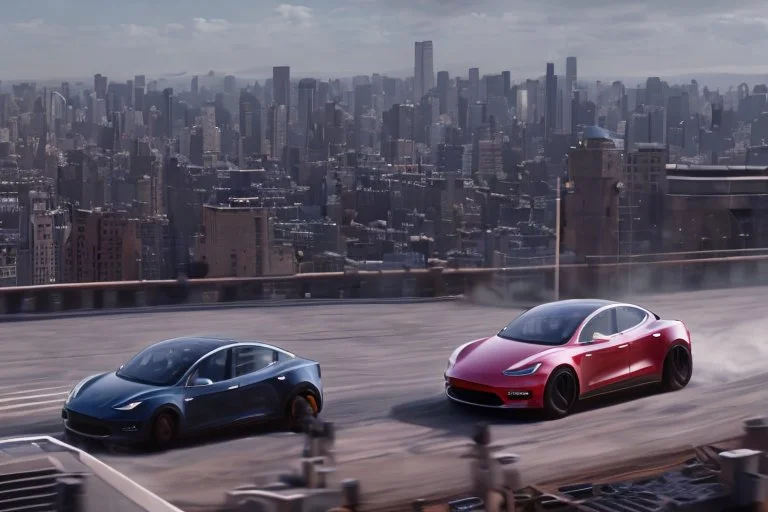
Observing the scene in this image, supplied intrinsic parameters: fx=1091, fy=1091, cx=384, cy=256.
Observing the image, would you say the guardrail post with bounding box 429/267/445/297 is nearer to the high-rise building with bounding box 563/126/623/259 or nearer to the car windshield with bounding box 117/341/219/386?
the high-rise building with bounding box 563/126/623/259

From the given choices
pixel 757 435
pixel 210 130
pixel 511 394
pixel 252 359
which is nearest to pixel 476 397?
pixel 511 394

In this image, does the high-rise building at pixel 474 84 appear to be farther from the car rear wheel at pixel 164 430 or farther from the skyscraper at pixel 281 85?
the car rear wheel at pixel 164 430

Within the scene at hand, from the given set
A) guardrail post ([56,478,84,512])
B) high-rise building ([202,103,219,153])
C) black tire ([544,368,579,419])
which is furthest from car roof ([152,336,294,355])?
high-rise building ([202,103,219,153])

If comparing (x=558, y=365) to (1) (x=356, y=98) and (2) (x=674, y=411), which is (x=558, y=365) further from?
(1) (x=356, y=98)

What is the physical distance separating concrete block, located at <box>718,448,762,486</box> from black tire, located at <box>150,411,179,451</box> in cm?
572

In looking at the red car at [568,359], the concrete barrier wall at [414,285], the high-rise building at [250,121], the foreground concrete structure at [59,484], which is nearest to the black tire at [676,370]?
the red car at [568,359]

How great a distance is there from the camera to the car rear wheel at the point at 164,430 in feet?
36.9

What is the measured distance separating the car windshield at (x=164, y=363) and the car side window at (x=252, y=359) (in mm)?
352

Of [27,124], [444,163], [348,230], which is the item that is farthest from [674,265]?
[27,124]

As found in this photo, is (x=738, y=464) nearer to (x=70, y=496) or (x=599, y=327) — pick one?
(x=70, y=496)

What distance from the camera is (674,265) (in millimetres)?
29703

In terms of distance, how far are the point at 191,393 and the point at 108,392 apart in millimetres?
871

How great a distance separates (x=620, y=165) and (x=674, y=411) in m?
22.2

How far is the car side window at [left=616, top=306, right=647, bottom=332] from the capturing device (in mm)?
13969
